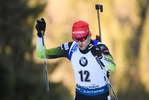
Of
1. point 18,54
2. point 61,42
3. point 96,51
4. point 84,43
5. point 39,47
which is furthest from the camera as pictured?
point 18,54

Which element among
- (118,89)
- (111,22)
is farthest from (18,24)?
(118,89)

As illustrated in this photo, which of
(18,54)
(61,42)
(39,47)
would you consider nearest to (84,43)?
(39,47)

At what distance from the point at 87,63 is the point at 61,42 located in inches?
315

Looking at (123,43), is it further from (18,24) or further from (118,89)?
(18,24)

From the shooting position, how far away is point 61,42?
11547mm

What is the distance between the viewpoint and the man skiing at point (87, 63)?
349 centimetres

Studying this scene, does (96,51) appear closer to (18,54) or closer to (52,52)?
(52,52)

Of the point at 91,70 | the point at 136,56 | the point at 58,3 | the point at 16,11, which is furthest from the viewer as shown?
the point at 136,56

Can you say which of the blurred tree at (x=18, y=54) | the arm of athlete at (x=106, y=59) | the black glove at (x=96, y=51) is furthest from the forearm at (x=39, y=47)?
the blurred tree at (x=18, y=54)

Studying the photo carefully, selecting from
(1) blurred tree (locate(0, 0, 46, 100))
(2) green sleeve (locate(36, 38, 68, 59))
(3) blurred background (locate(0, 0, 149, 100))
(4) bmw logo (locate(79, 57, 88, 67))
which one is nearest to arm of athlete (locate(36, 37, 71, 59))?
(2) green sleeve (locate(36, 38, 68, 59))

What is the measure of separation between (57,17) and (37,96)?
4.49 m

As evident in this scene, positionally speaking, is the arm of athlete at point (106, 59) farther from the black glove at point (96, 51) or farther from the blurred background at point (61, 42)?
the blurred background at point (61, 42)

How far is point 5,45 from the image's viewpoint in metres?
11.1

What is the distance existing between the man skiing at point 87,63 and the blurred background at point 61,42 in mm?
7689
